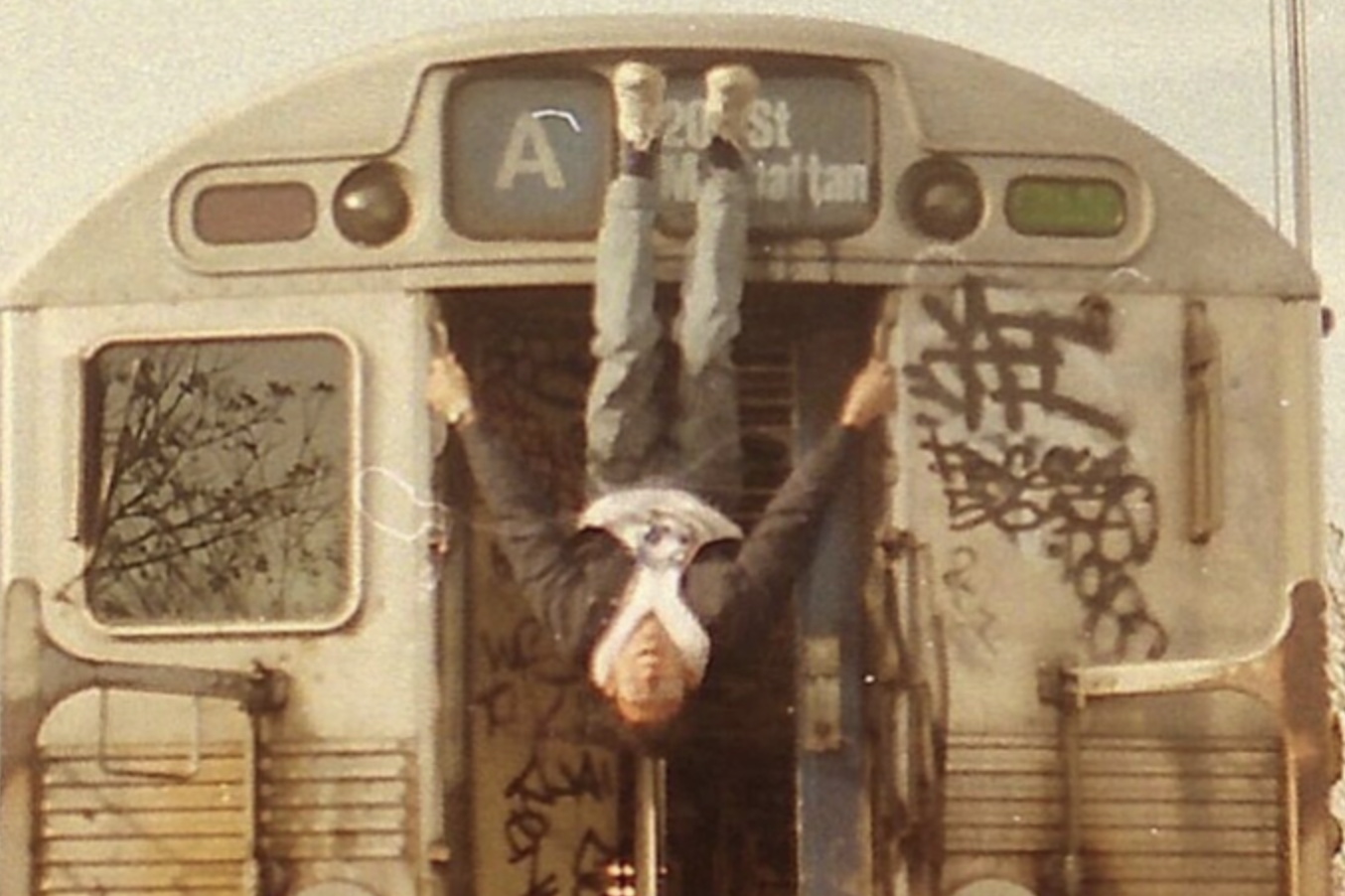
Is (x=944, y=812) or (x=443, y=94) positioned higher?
(x=443, y=94)

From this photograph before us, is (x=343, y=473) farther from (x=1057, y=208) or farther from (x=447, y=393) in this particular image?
(x=1057, y=208)

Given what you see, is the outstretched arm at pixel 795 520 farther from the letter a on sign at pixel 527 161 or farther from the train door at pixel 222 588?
the letter a on sign at pixel 527 161

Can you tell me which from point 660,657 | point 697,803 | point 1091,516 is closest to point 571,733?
point 660,657

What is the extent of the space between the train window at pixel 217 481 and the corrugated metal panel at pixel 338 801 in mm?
278

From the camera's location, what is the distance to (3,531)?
5777 mm

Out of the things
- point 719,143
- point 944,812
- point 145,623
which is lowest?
point 944,812

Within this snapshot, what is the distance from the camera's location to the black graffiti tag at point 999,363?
5719 millimetres

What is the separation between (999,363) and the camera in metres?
5.73

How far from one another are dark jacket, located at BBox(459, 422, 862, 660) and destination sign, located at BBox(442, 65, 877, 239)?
1.32 ft

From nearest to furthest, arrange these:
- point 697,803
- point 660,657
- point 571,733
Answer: point 660,657 → point 571,733 → point 697,803

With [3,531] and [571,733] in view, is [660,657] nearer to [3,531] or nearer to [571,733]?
[571,733]

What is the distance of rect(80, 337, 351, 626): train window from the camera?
5.75 meters

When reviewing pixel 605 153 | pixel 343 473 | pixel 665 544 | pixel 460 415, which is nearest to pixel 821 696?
pixel 665 544

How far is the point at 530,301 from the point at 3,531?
108 centimetres
